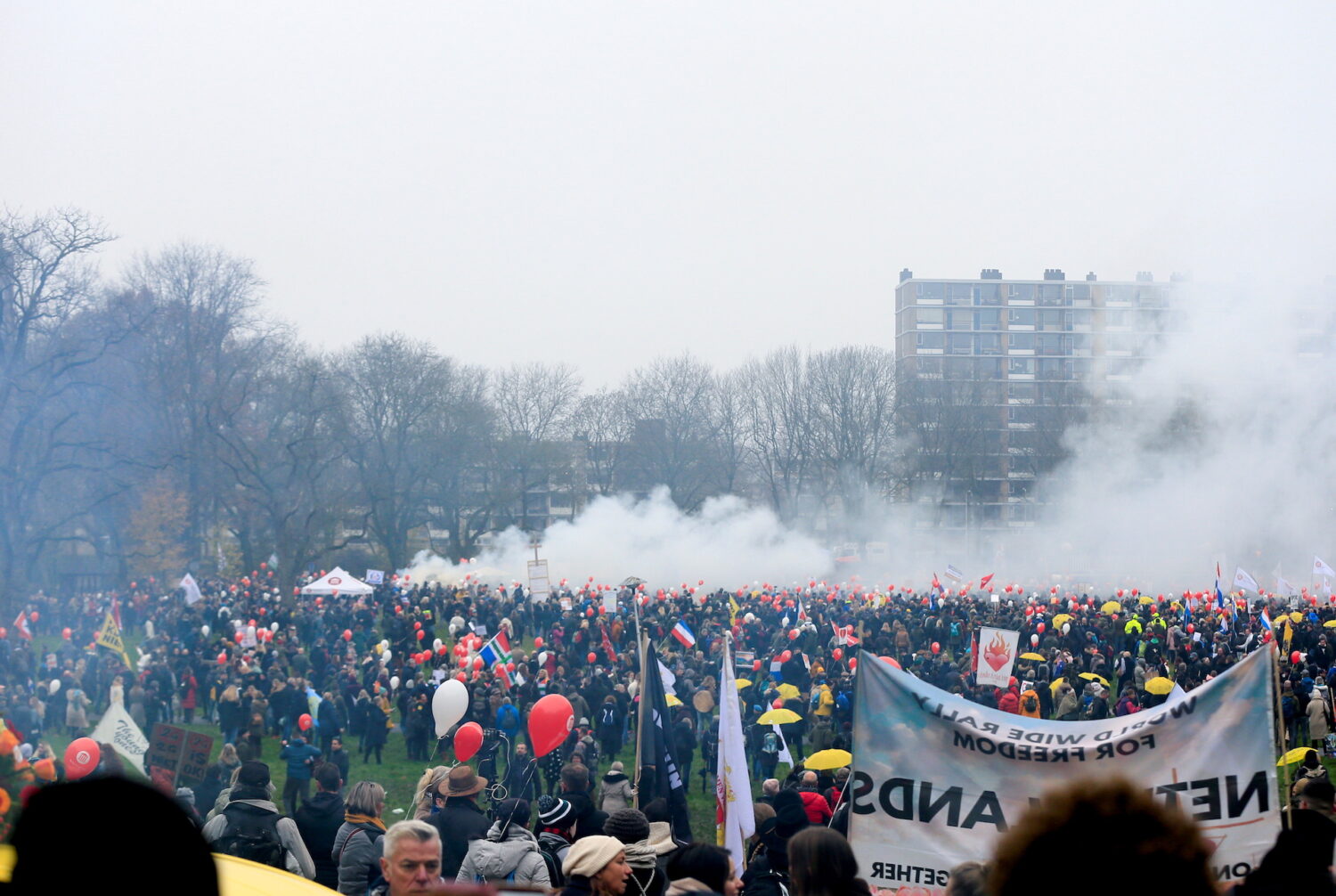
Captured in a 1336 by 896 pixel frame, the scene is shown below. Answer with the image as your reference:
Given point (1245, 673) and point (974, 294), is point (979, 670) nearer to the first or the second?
point (1245, 673)

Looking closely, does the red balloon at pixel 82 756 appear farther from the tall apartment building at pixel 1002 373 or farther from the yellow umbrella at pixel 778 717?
the tall apartment building at pixel 1002 373

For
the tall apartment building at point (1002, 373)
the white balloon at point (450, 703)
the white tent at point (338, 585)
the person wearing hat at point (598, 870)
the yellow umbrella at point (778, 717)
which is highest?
the tall apartment building at point (1002, 373)

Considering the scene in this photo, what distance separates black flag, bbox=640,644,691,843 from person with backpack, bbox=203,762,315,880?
3.36m

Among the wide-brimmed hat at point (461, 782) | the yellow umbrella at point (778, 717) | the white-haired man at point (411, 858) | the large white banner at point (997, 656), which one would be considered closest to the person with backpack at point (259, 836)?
the wide-brimmed hat at point (461, 782)

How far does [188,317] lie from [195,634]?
25037mm

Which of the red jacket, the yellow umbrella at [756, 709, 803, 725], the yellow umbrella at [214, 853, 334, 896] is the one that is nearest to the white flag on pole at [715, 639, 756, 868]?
the red jacket

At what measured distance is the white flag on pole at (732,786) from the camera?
24.5 feet

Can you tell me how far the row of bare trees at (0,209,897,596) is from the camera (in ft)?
101

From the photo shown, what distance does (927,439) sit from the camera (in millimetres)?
62312

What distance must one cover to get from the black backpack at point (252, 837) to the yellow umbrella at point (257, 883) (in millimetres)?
2683

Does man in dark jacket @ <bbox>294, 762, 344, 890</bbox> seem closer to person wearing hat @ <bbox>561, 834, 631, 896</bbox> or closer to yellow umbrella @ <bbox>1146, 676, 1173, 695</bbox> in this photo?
person wearing hat @ <bbox>561, 834, 631, 896</bbox>

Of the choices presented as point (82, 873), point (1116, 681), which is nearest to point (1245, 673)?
point (82, 873)

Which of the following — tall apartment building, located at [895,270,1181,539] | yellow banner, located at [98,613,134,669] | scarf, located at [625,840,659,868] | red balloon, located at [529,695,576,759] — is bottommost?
yellow banner, located at [98,613,134,669]

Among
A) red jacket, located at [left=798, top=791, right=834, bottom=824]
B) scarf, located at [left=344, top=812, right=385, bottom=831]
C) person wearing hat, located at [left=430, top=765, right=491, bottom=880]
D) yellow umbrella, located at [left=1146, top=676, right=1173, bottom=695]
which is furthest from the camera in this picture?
yellow umbrella, located at [left=1146, top=676, right=1173, bottom=695]
